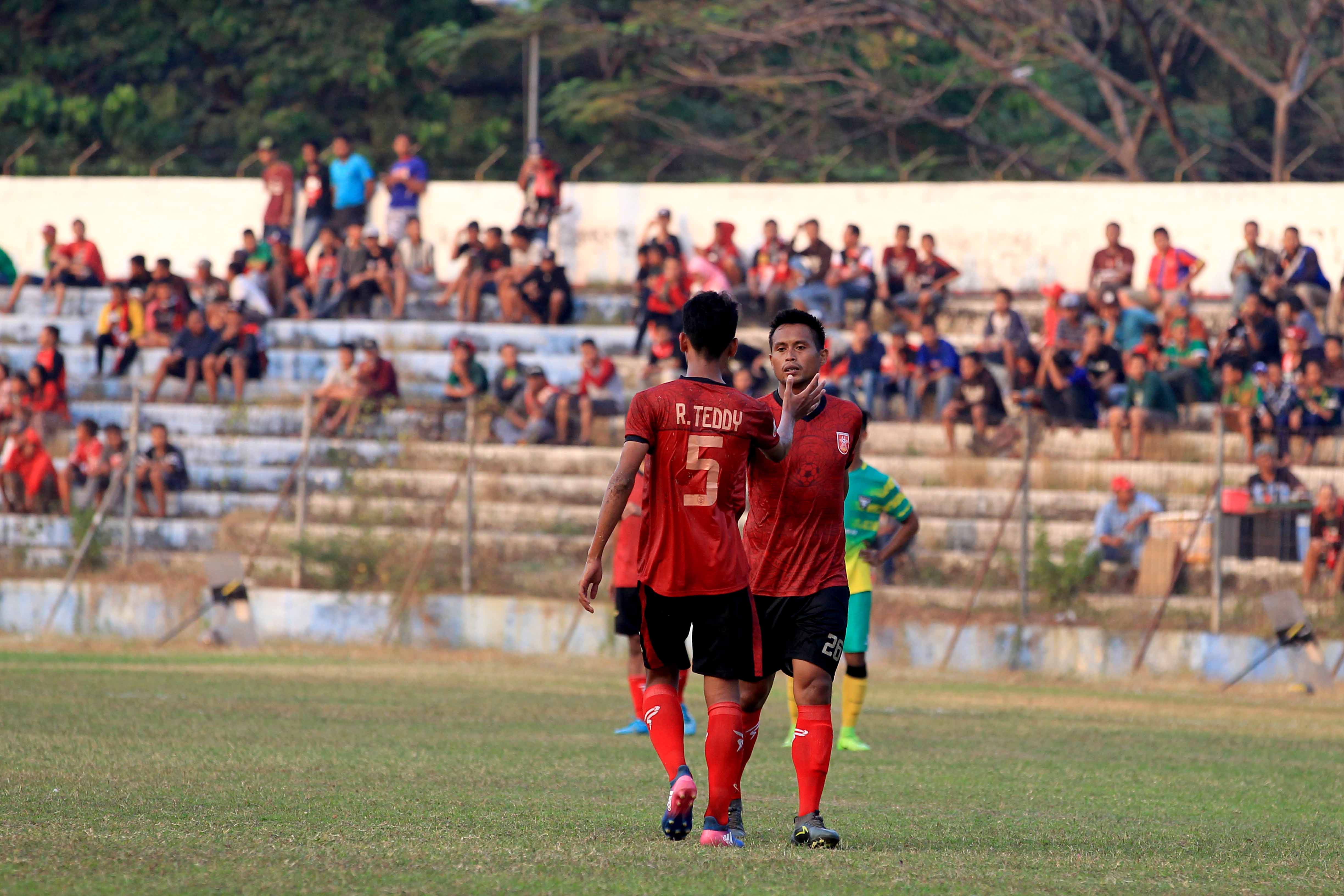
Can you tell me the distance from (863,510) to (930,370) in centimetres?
1233

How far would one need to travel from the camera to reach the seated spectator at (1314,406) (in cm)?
2002

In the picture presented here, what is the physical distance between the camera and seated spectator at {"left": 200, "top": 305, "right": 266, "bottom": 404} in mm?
26219

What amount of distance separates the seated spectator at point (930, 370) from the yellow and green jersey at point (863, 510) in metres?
11.8

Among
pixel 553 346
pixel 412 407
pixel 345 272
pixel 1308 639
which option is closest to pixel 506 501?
pixel 412 407

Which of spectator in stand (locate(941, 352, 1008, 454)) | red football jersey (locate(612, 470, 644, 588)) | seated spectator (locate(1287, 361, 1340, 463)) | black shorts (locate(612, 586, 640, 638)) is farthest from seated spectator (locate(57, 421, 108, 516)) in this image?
seated spectator (locate(1287, 361, 1340, 463))

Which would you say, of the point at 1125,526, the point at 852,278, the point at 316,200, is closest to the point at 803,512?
the point at 1125,526

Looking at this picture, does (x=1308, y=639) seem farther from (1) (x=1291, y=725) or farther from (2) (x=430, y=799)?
(2) (x=430, y=799)

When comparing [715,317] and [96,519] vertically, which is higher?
[715,317]

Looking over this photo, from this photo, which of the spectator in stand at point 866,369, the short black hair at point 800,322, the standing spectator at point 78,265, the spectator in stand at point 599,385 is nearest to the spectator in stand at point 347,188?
the standing spectator at point 78,265

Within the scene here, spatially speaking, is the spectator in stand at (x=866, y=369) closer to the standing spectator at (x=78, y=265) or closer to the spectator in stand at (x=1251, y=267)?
the spectator in stand at (x=1251, y=267)

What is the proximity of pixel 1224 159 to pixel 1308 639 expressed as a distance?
19238mm

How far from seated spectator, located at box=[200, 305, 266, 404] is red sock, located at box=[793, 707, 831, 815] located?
20.1 metres

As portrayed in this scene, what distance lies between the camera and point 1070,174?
33.9 meters

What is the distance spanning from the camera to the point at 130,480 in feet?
71.4
